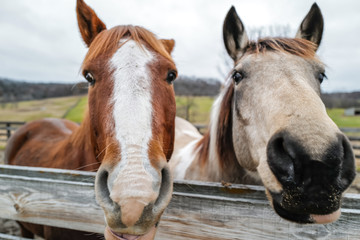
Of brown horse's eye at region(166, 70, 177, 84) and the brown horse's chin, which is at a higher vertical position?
brown horse's eye at region(166, 70, 177, 84)

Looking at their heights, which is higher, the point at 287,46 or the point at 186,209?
the point at 287,46

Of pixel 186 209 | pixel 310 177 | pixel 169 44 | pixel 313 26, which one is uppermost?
pixel 313 26

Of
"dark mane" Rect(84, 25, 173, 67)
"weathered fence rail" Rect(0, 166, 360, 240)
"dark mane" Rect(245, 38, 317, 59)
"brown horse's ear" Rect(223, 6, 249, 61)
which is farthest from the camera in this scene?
"brown horse's ear" Rect(223, 6, 249, 61)

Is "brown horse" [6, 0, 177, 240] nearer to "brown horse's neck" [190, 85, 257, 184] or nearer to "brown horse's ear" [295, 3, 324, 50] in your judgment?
"brown horse's neck" [190, 85, 257, 184]

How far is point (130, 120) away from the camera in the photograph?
1317 mm

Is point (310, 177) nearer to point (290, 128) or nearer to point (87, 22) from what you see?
point (290, 128)

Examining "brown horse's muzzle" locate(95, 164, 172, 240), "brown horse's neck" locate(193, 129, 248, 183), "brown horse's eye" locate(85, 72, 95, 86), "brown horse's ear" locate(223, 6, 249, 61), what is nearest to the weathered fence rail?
"brown horse's muzzle" locate(95, 164, 172, 240)

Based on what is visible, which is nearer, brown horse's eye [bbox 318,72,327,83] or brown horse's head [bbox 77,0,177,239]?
brown horse's head [bbox 77,0,177,239]

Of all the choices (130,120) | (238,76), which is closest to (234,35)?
(238,76)

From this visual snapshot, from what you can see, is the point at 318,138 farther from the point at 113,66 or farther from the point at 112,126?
the point at 113,66

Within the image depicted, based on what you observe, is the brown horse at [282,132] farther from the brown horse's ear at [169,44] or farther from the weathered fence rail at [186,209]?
the brown horse's ear at [169,44]

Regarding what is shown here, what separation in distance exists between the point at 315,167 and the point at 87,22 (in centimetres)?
215

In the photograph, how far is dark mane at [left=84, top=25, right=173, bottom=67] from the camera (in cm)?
174

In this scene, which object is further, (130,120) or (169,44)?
(169,44)
